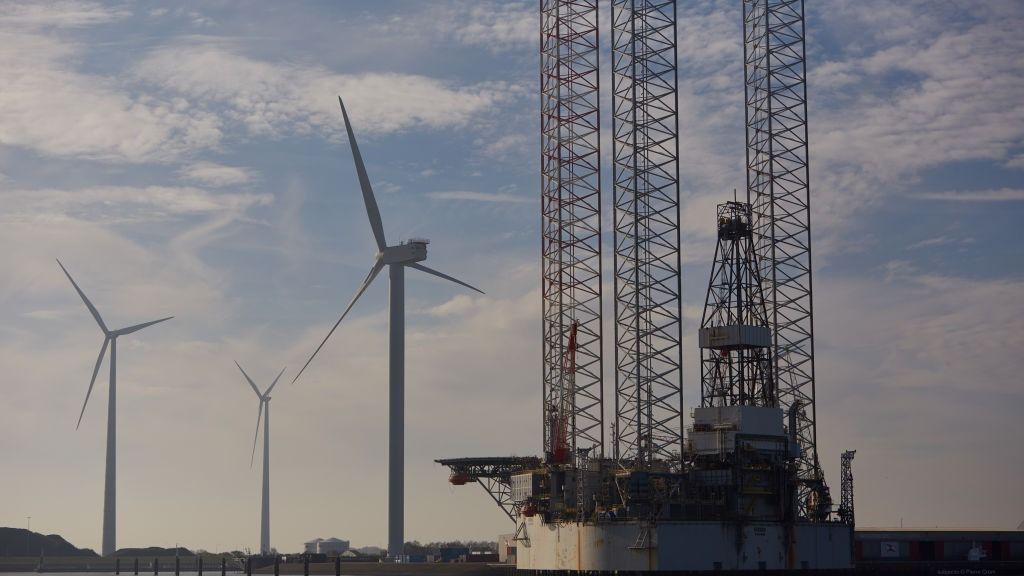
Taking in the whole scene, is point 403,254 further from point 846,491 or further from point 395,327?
point 846,491

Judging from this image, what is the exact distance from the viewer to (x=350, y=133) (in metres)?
118

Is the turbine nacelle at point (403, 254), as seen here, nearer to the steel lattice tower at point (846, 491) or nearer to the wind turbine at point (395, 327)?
the wind turbine at point (395, 327)

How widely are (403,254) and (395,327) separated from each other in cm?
729

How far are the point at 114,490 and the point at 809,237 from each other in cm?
10887

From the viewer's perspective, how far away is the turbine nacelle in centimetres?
12275

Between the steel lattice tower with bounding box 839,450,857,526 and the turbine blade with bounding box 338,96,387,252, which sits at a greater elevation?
the turbine blade with bounding box 338,96,387,252

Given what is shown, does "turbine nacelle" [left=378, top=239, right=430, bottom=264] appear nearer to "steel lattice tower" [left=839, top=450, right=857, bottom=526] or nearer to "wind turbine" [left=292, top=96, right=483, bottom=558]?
"wind turbine" [left=292, top=96, right=483, bottom=558]

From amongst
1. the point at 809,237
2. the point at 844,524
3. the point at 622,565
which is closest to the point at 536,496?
the point at 622,565

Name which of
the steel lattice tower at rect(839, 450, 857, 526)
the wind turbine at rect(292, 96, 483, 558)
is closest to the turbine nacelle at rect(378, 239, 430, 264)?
the wind turbine at rect(292, 96, 483, 558)

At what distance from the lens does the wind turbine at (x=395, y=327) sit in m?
118

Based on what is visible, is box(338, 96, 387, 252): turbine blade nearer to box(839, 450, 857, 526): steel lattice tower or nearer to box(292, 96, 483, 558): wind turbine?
box(292, 96, 483, 558): wind turbine


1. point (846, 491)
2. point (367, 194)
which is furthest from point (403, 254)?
point (846, 491)

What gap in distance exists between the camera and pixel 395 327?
12006 centimetres

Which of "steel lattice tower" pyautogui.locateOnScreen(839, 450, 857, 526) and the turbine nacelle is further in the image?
the turbine nacelle
